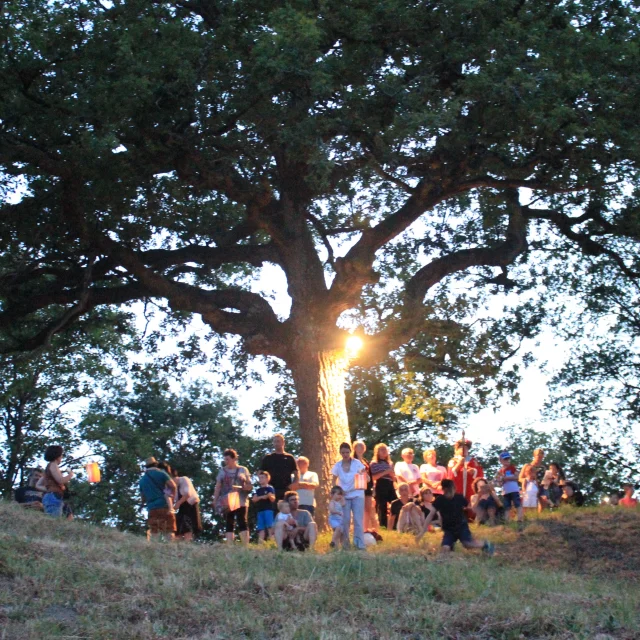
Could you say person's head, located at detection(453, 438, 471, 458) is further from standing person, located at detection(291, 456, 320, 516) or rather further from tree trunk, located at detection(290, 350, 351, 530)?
standing person, located at detection(291, 456, 320, 516)

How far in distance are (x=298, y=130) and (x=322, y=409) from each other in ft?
16.5

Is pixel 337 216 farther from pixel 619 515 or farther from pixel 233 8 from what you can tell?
pixel 619 515

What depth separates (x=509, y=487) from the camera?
53.4 feet

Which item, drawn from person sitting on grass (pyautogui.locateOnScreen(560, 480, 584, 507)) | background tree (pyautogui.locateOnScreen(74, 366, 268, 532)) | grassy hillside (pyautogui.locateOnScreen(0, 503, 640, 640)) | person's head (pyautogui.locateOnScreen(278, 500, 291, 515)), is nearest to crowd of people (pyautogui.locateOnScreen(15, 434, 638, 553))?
person's head (pyautogui.locateOnScreen(278, 500, 291, 515))

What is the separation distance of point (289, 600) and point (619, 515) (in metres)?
9.37

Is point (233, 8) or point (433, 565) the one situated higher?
point (233, 8)

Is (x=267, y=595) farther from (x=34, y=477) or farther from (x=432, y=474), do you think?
(x=432, y=474)

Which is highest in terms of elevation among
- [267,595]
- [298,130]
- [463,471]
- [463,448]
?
[298,130]

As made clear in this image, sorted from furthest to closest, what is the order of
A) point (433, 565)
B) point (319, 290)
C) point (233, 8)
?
point (319, 290) → point (233, 8) → point (433, 565)

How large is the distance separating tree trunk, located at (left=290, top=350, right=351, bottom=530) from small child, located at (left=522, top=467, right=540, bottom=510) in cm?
324

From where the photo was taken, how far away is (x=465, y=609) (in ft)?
28.1

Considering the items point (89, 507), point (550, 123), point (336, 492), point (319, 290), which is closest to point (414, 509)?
point (336, 492)

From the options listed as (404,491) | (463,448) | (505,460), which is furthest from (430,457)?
(505,460)

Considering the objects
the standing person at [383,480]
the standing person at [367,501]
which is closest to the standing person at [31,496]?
the standing person at [367,501]
